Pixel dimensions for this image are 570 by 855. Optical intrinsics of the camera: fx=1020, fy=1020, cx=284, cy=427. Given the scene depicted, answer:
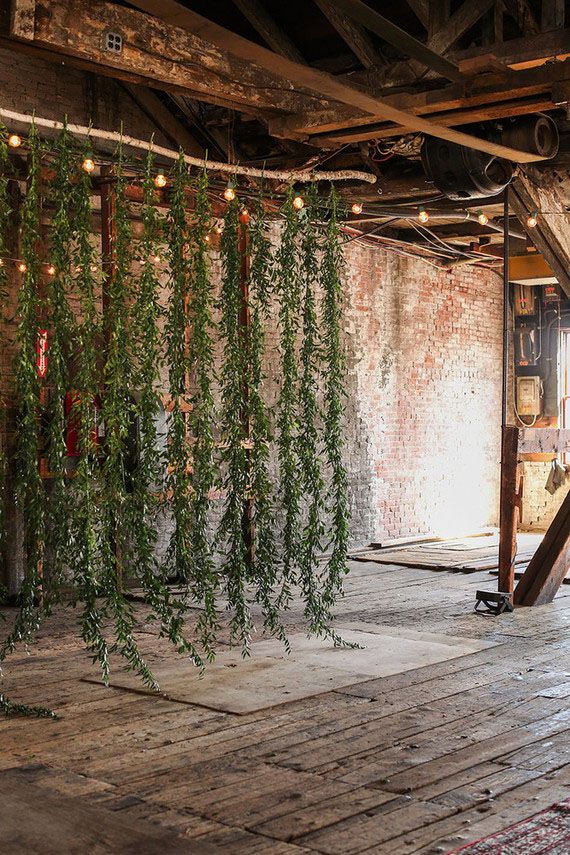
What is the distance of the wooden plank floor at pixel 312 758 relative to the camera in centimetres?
346

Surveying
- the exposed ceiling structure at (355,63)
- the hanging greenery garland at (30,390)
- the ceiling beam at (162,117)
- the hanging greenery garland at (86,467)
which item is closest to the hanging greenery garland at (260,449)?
the exposed ceiling structure at (355,63)

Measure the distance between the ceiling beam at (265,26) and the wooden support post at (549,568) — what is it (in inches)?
159

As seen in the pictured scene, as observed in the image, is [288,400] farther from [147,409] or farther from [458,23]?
A: [458,23]

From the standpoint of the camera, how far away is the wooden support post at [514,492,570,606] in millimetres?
8047

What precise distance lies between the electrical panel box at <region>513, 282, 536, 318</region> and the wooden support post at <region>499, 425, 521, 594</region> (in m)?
6.09

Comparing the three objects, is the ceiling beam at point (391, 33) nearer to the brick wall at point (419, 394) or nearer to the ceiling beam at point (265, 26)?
the ceiling beam at point (265, 26)

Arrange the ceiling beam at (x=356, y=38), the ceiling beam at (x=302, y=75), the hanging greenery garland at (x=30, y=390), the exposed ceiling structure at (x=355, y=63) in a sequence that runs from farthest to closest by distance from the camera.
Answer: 1. the ceiling beam at (x=356, y=38)
2. the exposed ceiling structure at (x=355, y=63)
3. the hanging greenery garland at (x=30, y=390)
4. the ceiling beam at (x=302, y=75)

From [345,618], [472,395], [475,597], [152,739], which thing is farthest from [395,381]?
[152,739]

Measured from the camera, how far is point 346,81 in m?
5.24

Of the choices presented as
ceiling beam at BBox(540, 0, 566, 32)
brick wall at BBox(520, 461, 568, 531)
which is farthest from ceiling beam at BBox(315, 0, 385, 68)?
brick wall at BBox(520, 461, 568, 531)

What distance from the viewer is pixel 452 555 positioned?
35.2 feet

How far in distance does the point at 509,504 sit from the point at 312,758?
4030mm

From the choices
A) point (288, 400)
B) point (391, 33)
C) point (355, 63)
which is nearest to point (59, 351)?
point (288, 400)

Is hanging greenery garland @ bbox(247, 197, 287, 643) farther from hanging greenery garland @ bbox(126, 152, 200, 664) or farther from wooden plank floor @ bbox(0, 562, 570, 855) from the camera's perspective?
wooden plank floor @ bbox(0, 562, 570, 855)
